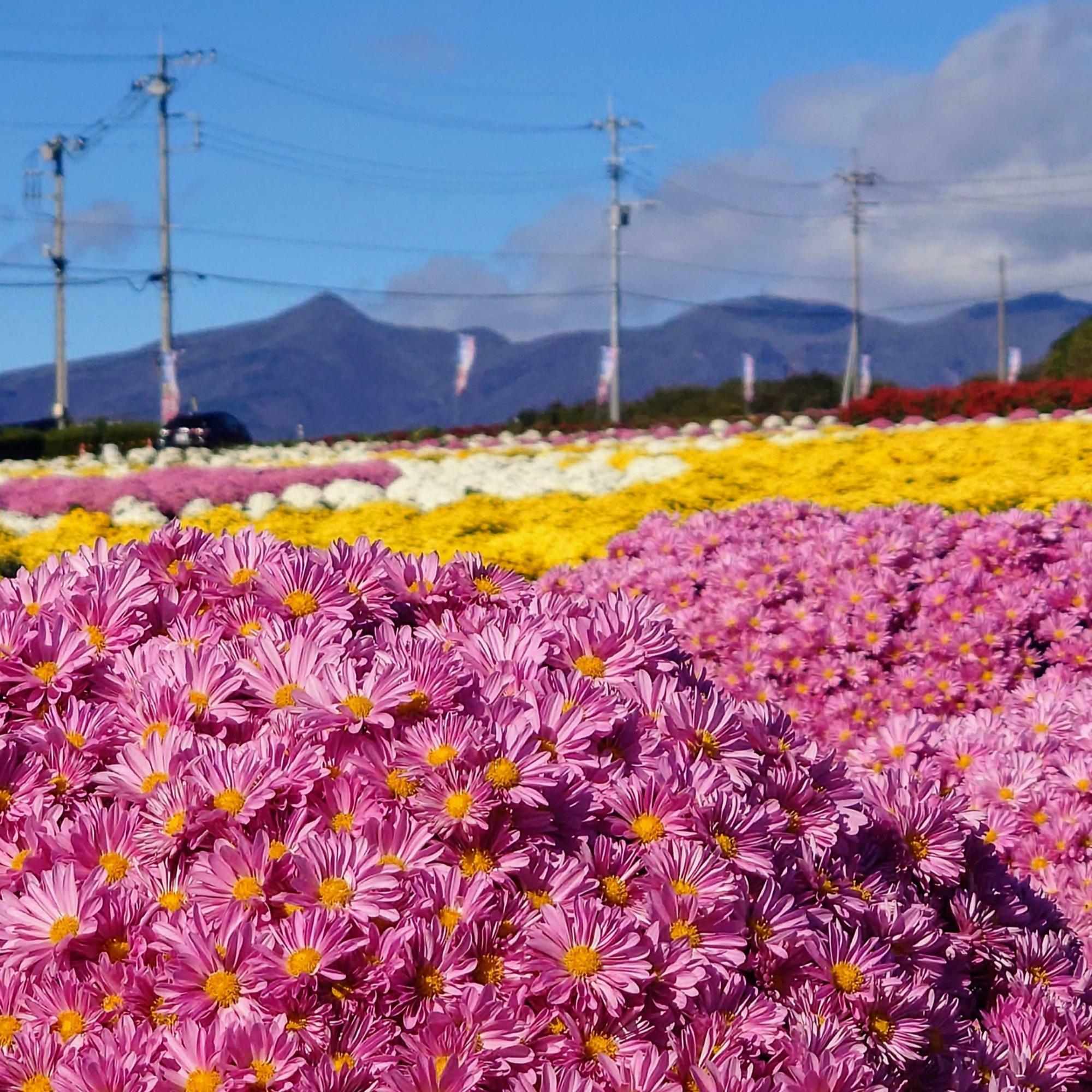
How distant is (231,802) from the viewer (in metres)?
1.80

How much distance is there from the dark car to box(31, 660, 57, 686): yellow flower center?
31.0 metres

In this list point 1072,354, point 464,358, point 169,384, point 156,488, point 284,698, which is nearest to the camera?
point 284,698

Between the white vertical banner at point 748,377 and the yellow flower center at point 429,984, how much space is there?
47430 mm

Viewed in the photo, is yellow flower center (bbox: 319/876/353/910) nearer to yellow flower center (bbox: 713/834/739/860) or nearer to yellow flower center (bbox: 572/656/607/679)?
yellow flower center (bbox: 713/834/739/860)

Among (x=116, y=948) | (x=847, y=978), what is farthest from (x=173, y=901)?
(x=847, y=978)

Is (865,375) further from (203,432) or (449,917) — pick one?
(449,917)

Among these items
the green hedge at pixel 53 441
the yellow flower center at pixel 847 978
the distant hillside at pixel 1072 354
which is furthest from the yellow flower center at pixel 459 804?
the distant hillside at pixel 1072 354

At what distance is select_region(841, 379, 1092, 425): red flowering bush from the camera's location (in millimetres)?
22984

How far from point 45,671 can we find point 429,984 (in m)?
0.84

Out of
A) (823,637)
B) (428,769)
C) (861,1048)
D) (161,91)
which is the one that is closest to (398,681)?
(428,769)

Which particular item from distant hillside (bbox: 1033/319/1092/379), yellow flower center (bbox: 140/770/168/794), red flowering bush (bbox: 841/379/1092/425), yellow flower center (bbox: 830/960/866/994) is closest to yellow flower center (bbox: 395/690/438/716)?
yellow flower center (bbox: 140/770/168/794)

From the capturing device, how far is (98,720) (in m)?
2.02

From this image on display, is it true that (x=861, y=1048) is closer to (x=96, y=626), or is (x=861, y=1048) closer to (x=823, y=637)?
(x=96, y=626)

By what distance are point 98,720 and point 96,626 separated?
30cm
